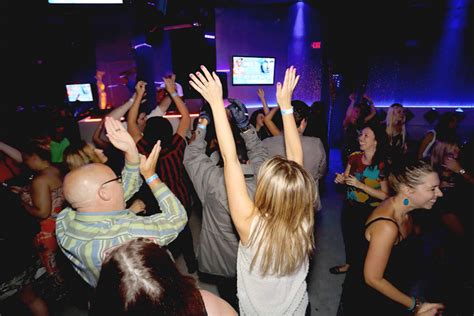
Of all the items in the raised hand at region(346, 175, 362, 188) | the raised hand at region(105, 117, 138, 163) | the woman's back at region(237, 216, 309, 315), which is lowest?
the woman's back at region(237, 216, 309, 315)

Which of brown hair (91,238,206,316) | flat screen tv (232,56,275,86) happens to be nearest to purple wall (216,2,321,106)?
flat screen tv (232,56,275,86)

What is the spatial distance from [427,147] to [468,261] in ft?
6.00

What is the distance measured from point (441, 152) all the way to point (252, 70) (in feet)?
18.6

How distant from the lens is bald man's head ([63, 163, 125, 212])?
1.30 meters

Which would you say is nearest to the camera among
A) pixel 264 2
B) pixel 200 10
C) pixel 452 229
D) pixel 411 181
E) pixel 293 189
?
pixel 293 189

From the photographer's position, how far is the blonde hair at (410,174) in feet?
5.19

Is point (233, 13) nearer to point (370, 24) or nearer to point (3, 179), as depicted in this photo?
point (370, 24)

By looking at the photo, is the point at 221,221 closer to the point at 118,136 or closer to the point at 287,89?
the point at 118,136

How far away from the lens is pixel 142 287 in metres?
0.83

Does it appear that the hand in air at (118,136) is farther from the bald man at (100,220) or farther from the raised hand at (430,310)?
the raised hand at (430,310)

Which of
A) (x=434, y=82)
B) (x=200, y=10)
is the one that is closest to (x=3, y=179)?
(x=200, y=10)

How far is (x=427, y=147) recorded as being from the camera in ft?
12.0

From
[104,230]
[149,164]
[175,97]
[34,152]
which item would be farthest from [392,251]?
[34,152]

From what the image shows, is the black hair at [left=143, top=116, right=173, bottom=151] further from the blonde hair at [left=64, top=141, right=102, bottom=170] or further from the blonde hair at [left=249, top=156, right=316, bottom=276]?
the blonde hair at [left=249, top=156, right=316, bottom=276]
